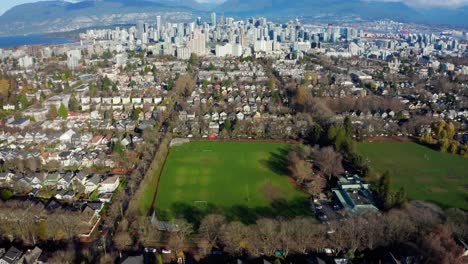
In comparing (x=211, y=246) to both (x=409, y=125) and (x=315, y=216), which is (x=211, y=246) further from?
(x=409, y=125)

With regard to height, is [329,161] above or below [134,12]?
below

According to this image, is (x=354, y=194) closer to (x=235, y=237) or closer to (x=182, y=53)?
(x=235, y=237)

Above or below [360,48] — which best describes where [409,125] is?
below

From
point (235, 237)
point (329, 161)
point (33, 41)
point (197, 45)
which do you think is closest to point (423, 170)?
point (329, 161)

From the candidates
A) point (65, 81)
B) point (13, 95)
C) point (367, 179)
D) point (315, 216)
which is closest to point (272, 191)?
point (315, 216)

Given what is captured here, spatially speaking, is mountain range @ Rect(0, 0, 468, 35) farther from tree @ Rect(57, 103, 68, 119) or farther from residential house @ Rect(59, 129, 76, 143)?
residential house @ Rect(59, 129, 76, 143)

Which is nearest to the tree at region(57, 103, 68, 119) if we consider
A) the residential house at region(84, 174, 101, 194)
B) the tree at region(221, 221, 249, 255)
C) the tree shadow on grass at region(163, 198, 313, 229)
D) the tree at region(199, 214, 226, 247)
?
the residential house at region(84, 174, 101, 194)
